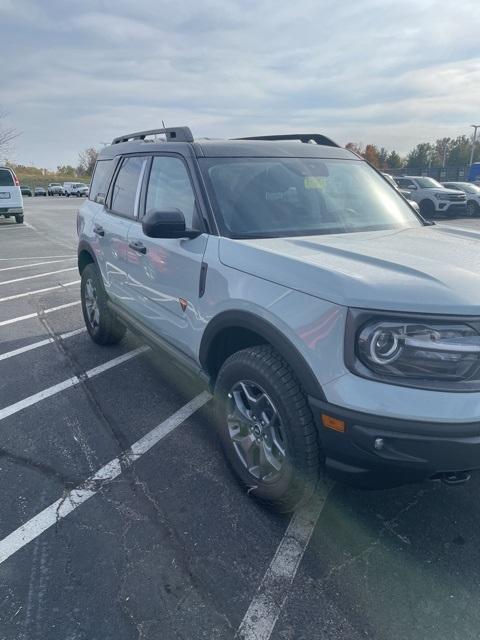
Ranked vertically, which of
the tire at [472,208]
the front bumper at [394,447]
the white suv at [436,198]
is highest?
the front bumper at [394,447]

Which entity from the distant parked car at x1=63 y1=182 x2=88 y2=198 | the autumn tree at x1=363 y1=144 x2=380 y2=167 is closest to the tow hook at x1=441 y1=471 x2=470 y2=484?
the distant parked car at x1=63 y1=182 x2=88 y2=198

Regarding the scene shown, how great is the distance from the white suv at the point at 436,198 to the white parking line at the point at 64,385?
711 inches

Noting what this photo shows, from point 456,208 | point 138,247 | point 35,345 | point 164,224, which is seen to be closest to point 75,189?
point 456,208

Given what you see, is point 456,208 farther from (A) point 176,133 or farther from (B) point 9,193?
(A) point 176,133

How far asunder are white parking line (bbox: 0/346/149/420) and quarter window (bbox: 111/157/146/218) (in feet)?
4.68

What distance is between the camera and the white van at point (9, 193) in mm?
18547

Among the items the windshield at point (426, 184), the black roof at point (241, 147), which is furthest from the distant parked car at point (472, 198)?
the black roof at point (241, 147)

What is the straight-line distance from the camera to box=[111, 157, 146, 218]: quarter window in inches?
160

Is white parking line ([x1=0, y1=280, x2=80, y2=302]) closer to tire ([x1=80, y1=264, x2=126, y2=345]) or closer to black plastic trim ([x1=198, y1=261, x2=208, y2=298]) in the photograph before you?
tire ([x1=80, y1=264, x2=126, y2=345])

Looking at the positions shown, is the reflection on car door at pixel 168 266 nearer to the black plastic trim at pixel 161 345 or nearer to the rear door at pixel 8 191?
the black plastic trim at pixel 161 345

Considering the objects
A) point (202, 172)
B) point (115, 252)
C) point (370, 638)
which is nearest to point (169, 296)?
point (202, 172)

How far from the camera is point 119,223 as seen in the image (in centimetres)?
427

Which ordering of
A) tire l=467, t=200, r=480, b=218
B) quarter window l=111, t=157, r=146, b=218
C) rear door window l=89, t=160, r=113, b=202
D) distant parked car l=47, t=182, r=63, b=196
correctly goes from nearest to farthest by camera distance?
1. quarter window l=111, t=157, r=146, b=218
2. rear door window l=89, t=160, r=113, b=202
3. tire l=467, t=200, r=480, b=218
4. distant parked car l=47, t=182, r=63, b=196

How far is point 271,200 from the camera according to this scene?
3193mm
